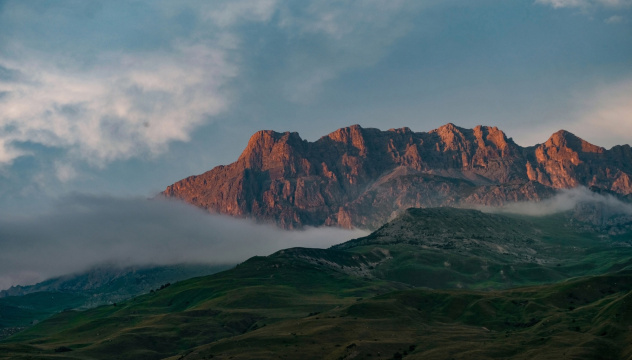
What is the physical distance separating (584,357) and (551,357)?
1086 cm

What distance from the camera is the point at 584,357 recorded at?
198750 mm

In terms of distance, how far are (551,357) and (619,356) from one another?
22308 mm

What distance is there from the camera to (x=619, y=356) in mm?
199625

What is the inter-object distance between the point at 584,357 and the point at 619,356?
1146 centimetres

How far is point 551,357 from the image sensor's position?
198 metres
